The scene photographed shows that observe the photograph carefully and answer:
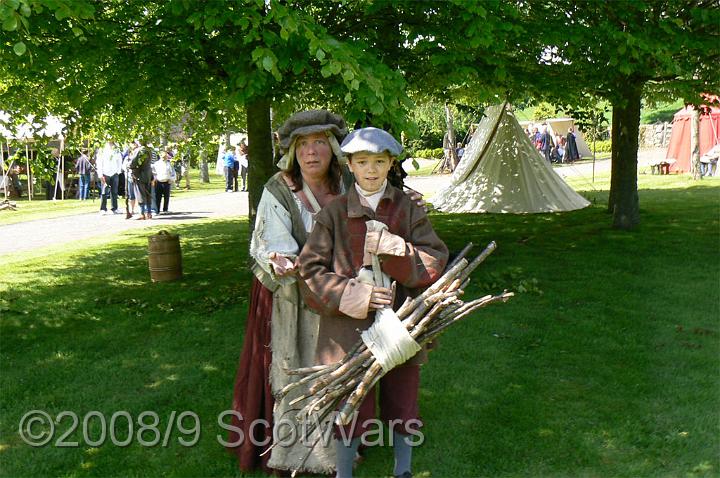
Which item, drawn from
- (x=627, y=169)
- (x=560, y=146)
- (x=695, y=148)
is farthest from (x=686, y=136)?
(x=627, y=169)

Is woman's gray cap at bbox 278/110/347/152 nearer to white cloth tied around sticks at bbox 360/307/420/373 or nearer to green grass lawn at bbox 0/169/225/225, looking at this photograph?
white cloth tied around sticks at bbox 360/307/420/373

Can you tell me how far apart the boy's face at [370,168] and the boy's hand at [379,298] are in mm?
441

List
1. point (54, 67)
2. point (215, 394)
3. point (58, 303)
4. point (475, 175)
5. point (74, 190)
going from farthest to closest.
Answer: point (74, 190) → point (475, 175) → point (58, 303) → point (54, 67) → point (215, 394)

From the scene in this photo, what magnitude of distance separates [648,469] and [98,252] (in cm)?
877

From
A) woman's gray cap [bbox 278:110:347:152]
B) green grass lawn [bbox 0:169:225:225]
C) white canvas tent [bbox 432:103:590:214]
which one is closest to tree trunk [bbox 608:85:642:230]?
white canvas tent [bbox 432:103:590:214]

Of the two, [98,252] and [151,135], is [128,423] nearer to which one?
[151,135]

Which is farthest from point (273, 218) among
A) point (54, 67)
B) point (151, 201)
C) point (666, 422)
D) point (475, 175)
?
point (151, 201)

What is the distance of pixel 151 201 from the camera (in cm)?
1526

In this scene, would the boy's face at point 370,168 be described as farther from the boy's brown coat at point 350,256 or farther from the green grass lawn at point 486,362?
the green grass lawn at point 486,362

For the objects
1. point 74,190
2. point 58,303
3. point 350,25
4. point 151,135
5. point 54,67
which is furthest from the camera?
point 74,190

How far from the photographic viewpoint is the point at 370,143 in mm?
2814

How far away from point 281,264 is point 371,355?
0.59m

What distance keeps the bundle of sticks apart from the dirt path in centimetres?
942

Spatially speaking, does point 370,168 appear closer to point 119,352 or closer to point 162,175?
point 119,352
